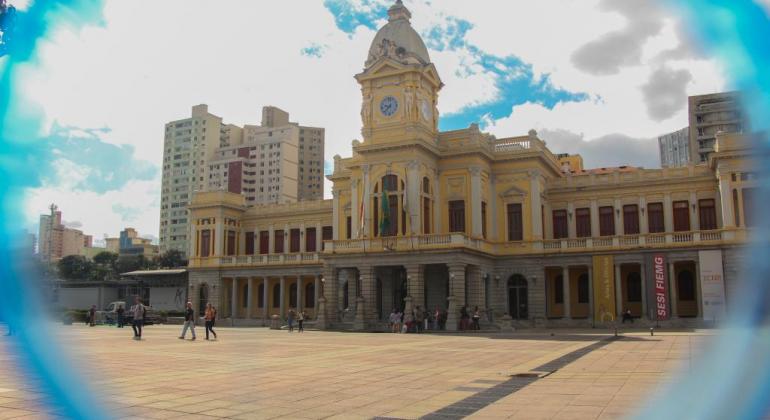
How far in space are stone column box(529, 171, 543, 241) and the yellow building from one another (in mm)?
74

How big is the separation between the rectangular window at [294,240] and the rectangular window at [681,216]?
98.5 feet

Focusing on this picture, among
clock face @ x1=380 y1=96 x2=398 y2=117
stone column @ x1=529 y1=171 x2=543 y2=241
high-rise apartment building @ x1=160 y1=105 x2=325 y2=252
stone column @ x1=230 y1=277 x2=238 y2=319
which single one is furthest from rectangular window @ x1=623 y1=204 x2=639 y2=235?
high-rise apartment building @ x1=160 y1=105 x2=325 y2=252

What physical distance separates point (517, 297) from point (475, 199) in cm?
725

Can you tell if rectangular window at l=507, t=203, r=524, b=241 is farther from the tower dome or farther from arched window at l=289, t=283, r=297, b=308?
arched window at l=289, t=283, r=297, b=308

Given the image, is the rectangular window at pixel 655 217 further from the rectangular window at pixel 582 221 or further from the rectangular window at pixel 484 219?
the rectangular window at pixel 484 219

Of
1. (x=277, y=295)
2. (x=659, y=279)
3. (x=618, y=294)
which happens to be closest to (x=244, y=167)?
(x=277, y=295)

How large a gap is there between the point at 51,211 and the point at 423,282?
38.1 meters

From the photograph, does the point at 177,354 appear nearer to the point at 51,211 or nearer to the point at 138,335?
the point at 138,335

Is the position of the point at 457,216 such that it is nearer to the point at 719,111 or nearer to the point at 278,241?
the point at 278,241

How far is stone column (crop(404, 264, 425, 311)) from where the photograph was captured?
129 ft

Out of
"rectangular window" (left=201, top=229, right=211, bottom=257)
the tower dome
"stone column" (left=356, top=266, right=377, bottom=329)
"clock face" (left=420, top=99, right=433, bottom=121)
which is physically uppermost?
the tower dome

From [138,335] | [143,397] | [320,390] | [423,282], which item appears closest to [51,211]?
[143,397]

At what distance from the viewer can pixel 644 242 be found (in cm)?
4181

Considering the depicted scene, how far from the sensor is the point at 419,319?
3791cm
